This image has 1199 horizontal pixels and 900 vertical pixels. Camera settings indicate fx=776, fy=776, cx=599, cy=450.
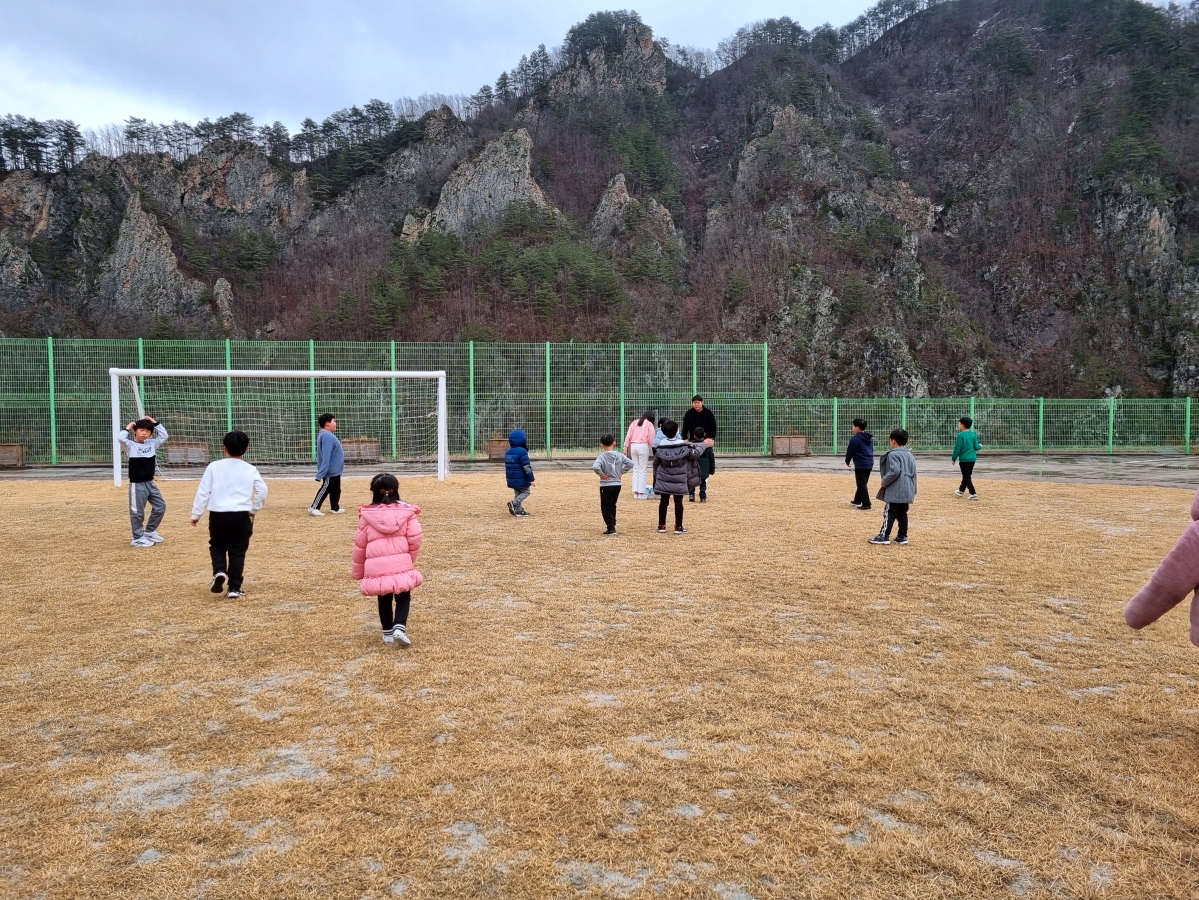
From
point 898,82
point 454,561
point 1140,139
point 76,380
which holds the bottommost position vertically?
point 454,561

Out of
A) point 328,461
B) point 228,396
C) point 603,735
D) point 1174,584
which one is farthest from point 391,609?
point 228,396

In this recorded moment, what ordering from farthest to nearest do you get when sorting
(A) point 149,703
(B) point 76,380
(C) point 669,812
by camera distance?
(B) point 76,380 → (A) point 149,703 → (C) point 669,812

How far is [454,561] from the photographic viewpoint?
319 inches

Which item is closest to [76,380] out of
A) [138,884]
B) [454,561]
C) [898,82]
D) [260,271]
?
[454,561]

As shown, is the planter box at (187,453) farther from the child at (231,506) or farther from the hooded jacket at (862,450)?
the hooded jacket at (862,450)

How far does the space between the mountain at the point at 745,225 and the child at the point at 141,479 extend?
28.6m

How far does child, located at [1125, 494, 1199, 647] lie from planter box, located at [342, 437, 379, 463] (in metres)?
22.1

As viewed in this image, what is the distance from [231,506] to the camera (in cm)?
641

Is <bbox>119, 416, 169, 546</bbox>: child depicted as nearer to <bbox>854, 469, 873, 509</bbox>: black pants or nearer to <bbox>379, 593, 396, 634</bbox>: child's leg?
<bbox>379, 593, 396, 634</bbox>: child's leg

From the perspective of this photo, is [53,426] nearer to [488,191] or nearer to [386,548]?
[386,548]

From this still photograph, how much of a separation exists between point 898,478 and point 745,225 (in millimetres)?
44814

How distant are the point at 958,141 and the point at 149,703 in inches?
2607

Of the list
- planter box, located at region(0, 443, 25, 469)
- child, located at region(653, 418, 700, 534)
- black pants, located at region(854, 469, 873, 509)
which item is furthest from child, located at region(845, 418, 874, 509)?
planter box, located at region(0, 443, 25, 469)

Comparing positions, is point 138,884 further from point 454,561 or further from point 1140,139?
point 1140,139
